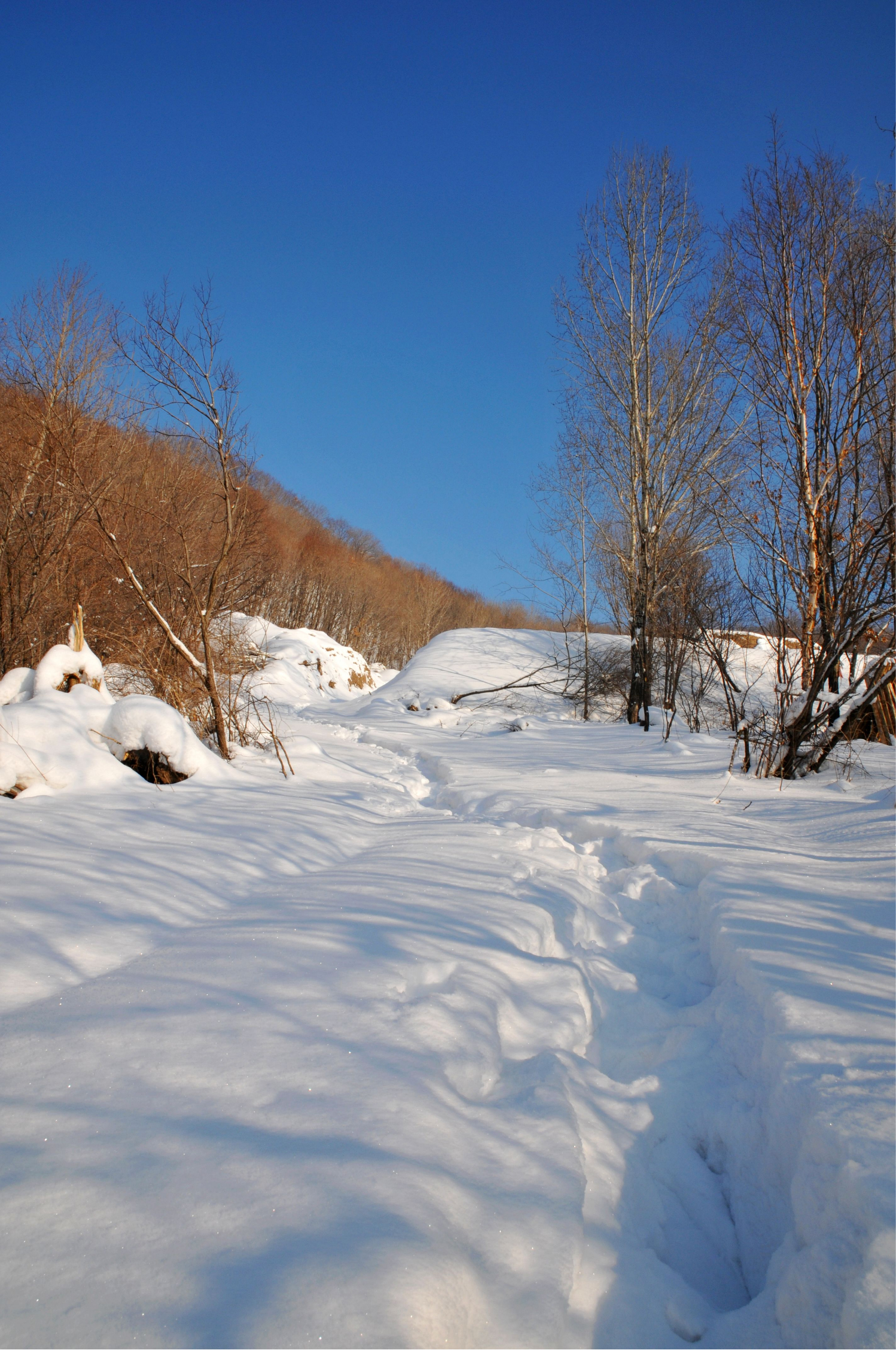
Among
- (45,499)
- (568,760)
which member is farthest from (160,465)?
(568,760)

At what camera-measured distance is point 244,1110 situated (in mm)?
1307

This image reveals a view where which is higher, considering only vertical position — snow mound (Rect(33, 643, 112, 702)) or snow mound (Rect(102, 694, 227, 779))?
snow mound (Rect(33, 643, 112, 702))

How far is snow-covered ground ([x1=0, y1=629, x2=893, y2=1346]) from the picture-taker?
972mm

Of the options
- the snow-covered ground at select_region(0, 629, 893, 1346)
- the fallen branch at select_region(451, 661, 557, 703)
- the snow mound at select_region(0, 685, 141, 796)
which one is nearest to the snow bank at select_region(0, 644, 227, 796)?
the snow mound at select_region(0, 685, 141, 796)

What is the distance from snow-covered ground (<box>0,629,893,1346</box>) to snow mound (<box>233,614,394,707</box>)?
40.6ft

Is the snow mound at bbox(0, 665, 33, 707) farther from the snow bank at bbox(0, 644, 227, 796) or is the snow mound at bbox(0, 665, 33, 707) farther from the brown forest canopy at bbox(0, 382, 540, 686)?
the brown forest canopy at bbox(0, 382, 540, 686)

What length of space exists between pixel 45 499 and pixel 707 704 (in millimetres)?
12193

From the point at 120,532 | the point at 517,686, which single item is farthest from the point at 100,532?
the point at 517,686

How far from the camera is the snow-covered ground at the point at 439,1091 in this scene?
3.19 ft

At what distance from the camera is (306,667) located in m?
20.7

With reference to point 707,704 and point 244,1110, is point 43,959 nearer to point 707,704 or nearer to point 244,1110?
point 244,1110

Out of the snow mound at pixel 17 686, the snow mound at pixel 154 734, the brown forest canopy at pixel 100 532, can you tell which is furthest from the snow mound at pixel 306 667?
the snow mound at pixel 154 734

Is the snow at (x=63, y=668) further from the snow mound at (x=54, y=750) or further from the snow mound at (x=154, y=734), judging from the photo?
the snow mound at (x=154, y=734)

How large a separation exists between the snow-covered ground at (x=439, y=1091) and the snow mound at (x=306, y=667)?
40.6 ft
